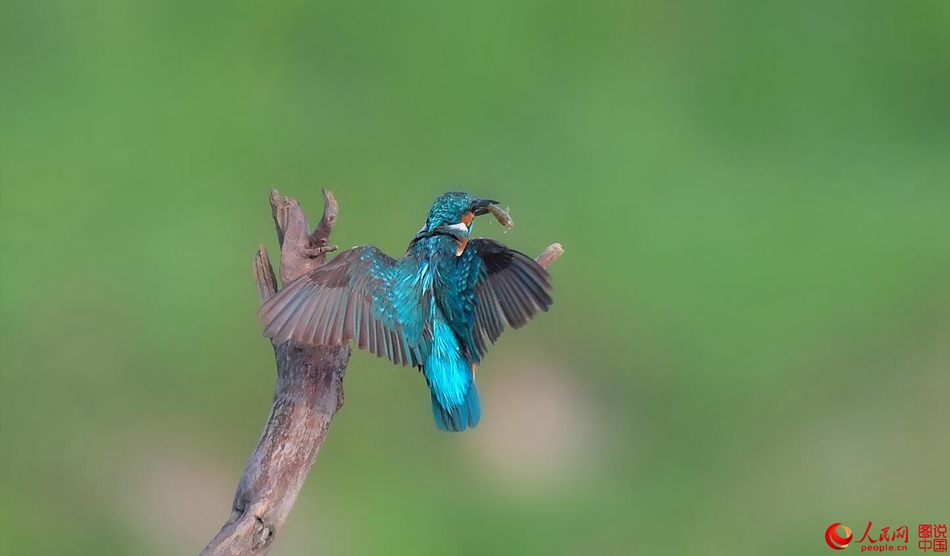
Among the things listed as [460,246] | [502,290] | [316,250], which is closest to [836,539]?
[502,290]

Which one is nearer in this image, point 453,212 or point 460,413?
point 460,413

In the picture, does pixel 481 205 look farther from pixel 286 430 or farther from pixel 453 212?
pixel 286 430

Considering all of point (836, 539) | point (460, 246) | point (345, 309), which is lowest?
point (836, 539)

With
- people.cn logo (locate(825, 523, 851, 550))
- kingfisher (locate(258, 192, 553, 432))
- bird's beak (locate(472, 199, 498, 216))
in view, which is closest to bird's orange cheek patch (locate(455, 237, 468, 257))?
kingfisher (locate(258, 192, 553, 432))

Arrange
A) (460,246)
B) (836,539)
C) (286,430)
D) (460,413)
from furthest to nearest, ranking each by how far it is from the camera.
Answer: (836,539) → (460,246) → (460,413) → (286,430)

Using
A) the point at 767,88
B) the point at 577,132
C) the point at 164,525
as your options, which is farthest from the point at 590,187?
the point at 164,525

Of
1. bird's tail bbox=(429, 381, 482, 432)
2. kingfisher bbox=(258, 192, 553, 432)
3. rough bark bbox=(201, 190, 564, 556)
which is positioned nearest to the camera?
rough bark bbox=(201, 190, 564, 556)

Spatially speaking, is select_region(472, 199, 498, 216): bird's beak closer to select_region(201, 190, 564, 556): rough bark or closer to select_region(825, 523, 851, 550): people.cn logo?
select_region(201, 190, 564, 556): rough bark

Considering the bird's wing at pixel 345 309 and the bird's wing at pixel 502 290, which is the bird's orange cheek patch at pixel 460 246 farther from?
the bird's wing at pixel 345 309
